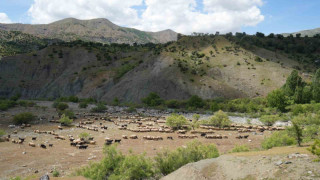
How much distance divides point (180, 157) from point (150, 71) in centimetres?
7390

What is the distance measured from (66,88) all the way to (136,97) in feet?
111

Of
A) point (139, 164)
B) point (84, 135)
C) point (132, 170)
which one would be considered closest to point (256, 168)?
point (139, 164)

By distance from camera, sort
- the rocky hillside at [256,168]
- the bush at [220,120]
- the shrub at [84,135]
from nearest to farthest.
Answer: the rocky hillside at [256,168] → the shrub at [84,135] → the bush at [220,120]

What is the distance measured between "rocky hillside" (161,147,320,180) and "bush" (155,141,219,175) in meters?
2.01

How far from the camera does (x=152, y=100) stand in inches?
2749

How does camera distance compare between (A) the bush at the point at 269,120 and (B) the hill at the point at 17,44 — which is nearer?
(A) the bush at the point at 269,120

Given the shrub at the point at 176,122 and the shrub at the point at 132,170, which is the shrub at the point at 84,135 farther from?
the shrub at the point at 132,170

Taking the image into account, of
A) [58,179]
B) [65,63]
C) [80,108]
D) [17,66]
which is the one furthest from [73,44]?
[58,179]

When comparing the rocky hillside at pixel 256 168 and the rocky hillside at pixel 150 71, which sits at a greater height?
the rocky hillside at pixel 150 71

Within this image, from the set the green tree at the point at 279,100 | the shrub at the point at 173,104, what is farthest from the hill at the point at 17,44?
the green tree at the point at 279,100

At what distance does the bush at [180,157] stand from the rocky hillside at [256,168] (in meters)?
2.01

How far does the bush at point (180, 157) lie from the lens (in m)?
15.0

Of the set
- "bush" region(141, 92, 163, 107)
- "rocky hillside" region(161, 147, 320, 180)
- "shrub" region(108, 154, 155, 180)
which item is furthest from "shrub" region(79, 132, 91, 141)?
"bush" region(141, 92, 163, 107)

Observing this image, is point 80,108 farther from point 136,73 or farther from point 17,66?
point 17,66
